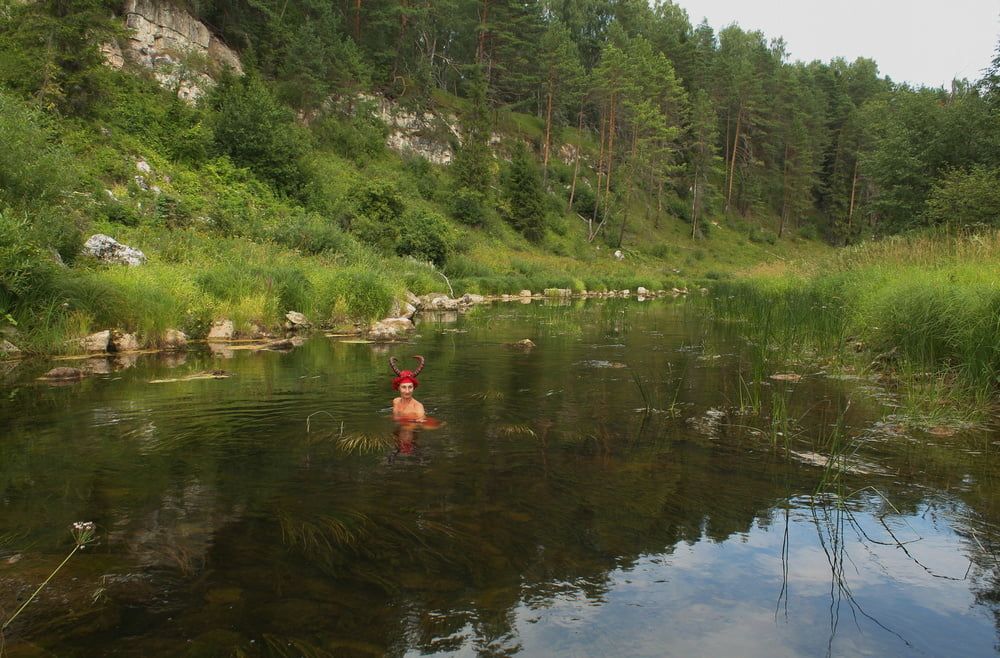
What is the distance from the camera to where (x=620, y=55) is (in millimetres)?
44125

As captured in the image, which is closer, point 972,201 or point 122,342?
point 122,342

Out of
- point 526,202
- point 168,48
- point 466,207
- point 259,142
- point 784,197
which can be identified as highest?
point 168,48

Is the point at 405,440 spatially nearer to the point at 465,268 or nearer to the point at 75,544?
the point at 75,544

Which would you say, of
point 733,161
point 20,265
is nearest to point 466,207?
point 20,265

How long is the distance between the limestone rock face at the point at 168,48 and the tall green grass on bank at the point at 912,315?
28.6 m

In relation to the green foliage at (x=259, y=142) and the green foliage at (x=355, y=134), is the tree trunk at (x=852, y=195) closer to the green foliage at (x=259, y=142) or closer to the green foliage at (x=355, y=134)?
the green foliage at (x=355, y=134)

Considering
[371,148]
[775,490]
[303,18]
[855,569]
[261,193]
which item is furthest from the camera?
[303,18]

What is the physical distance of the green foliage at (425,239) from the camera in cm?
2539

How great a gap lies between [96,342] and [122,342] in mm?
468

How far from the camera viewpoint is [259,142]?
1055 inches

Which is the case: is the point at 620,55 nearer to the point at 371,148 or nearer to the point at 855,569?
the point at 371,148

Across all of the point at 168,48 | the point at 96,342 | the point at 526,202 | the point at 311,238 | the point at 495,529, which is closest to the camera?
the point at 495,529

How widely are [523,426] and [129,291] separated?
8560 millimetres

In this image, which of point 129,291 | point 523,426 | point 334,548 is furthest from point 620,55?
point 334,548
